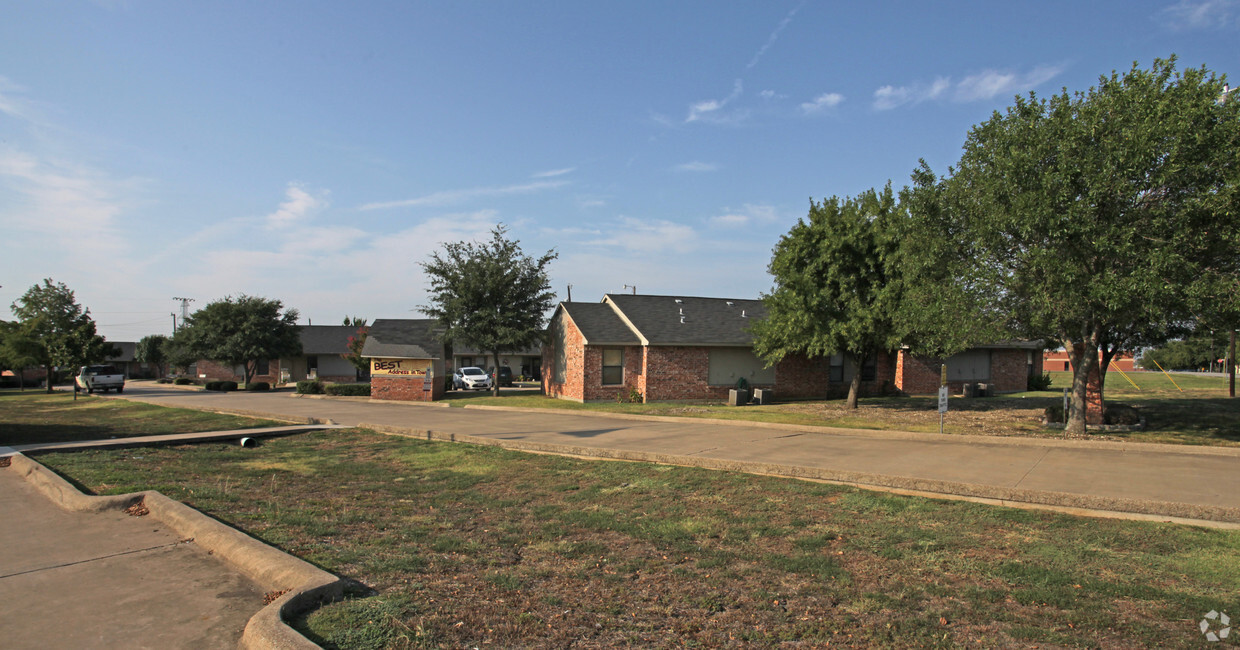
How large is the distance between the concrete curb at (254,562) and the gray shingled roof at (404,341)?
74.2ft

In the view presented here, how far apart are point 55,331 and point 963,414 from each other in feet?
184

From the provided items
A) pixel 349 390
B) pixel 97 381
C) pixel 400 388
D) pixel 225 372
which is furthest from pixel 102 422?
pixel 225 372

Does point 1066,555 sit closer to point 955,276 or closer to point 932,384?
point 955,276

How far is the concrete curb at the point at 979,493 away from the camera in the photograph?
7.56m

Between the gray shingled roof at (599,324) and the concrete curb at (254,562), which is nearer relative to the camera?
the concrete curb at (254,562)

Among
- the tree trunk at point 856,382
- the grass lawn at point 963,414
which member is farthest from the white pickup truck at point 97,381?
the tree trunk at point 856,382

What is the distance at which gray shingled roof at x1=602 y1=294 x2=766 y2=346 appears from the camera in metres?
28.0

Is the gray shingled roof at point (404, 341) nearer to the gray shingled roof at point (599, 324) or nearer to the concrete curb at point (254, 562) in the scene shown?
the gray shingled roof at point (599, 324)

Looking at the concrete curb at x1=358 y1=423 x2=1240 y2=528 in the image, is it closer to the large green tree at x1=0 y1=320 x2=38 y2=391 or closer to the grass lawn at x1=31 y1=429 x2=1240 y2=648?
the grass lawn at x1=31 y1=429 x2=1240 y2=648

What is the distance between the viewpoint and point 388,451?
13.7 m

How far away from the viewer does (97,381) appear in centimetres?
4106

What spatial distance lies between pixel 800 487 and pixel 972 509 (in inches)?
83.3

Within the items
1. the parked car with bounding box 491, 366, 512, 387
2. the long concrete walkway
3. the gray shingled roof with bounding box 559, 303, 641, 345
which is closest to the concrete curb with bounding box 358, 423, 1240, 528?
the long concrete walkway

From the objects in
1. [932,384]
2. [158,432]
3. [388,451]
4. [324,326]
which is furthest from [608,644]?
[324,326]
